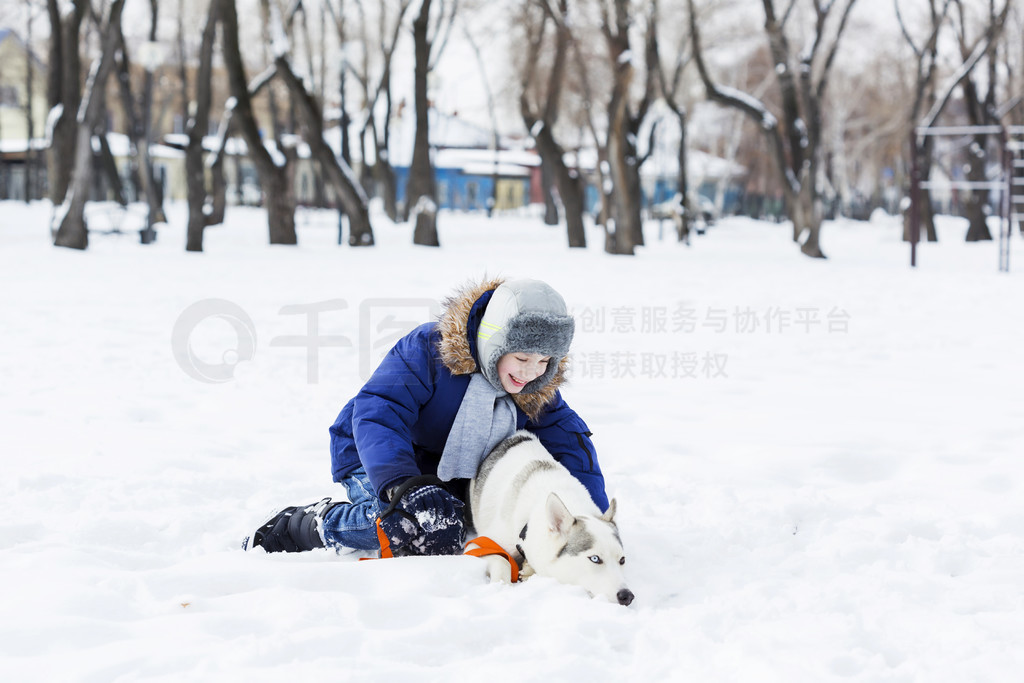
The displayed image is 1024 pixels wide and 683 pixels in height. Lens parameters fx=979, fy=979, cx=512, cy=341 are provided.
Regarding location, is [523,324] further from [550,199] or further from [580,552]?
[550,199]

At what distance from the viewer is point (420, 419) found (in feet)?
11.4

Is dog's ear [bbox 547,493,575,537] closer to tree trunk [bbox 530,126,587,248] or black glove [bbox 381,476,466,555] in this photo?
black glove [bbox 381,476,466,555]

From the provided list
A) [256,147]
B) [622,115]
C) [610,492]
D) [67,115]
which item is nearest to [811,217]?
[622,115]

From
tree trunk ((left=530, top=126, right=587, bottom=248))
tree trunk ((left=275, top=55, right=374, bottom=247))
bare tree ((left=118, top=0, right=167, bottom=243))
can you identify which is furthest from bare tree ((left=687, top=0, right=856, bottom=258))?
bare tree ((left=118, top=0, right=167, bottom=243))

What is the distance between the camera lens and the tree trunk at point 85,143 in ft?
47.3

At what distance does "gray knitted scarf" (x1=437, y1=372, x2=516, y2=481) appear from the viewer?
342cm

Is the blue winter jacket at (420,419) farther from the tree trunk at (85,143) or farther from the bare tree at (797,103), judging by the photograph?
the bare tree at (797,103)

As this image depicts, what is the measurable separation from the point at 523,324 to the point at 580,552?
2.49ft

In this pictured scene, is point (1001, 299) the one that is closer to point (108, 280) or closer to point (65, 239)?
point (108, 280)

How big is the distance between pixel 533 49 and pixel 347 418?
1790cm

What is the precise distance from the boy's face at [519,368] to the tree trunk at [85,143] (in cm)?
1299

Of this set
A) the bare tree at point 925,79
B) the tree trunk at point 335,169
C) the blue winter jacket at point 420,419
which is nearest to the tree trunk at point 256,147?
the tree trunk at point 335,169

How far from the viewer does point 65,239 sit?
1530 cm

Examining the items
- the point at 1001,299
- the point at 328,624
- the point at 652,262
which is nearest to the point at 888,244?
the point at 652,262
